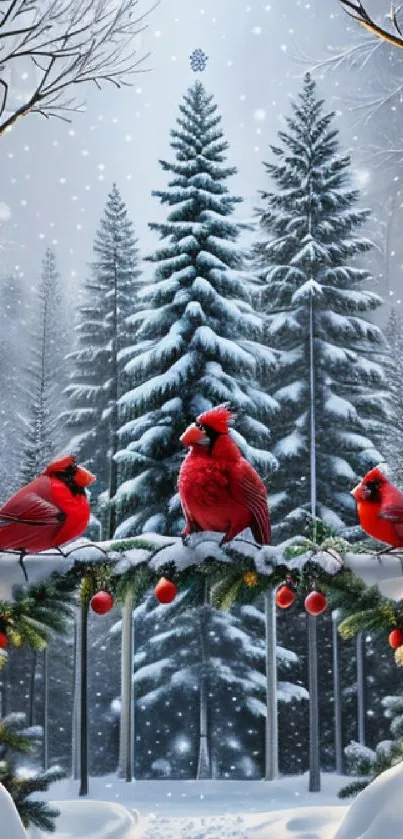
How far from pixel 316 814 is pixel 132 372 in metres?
3.20

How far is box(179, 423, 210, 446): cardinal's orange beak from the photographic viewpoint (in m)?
2.00

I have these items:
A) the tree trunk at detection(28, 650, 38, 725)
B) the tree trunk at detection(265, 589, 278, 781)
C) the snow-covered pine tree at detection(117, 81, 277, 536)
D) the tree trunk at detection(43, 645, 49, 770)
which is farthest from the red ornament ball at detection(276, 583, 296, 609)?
the tree trunk at detection(28, 650, 38, 725)

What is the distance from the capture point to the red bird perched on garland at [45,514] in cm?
185

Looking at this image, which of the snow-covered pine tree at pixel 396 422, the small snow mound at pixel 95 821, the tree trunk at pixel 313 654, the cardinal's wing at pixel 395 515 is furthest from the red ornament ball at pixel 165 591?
the snow-covered pine tree at pixel 396 422

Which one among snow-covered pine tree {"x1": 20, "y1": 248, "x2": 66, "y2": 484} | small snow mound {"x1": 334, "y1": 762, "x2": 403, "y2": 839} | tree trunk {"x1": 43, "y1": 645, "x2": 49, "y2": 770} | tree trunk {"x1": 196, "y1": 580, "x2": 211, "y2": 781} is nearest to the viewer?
small snow mound {"x1": 334, "y1": 762, "x2": 403, "y2": 839}

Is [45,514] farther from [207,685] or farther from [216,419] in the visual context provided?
[207,685]

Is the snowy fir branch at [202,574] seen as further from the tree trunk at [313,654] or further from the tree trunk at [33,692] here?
the tree trunk at [33,692]

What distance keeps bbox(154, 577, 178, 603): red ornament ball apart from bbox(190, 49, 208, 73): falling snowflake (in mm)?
5824

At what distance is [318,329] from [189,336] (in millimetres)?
1325

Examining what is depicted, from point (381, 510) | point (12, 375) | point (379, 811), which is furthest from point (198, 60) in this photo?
point (379, 811)

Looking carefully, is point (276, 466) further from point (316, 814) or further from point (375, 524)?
point (375, 524)

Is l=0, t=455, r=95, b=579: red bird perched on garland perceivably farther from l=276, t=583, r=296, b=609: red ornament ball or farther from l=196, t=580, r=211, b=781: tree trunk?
l=196, t=580, r=211, b=781: tree trunk

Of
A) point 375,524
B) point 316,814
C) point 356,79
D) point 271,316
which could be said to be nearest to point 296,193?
point 271,316

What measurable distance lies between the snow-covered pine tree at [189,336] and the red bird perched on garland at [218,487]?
3.60 m
